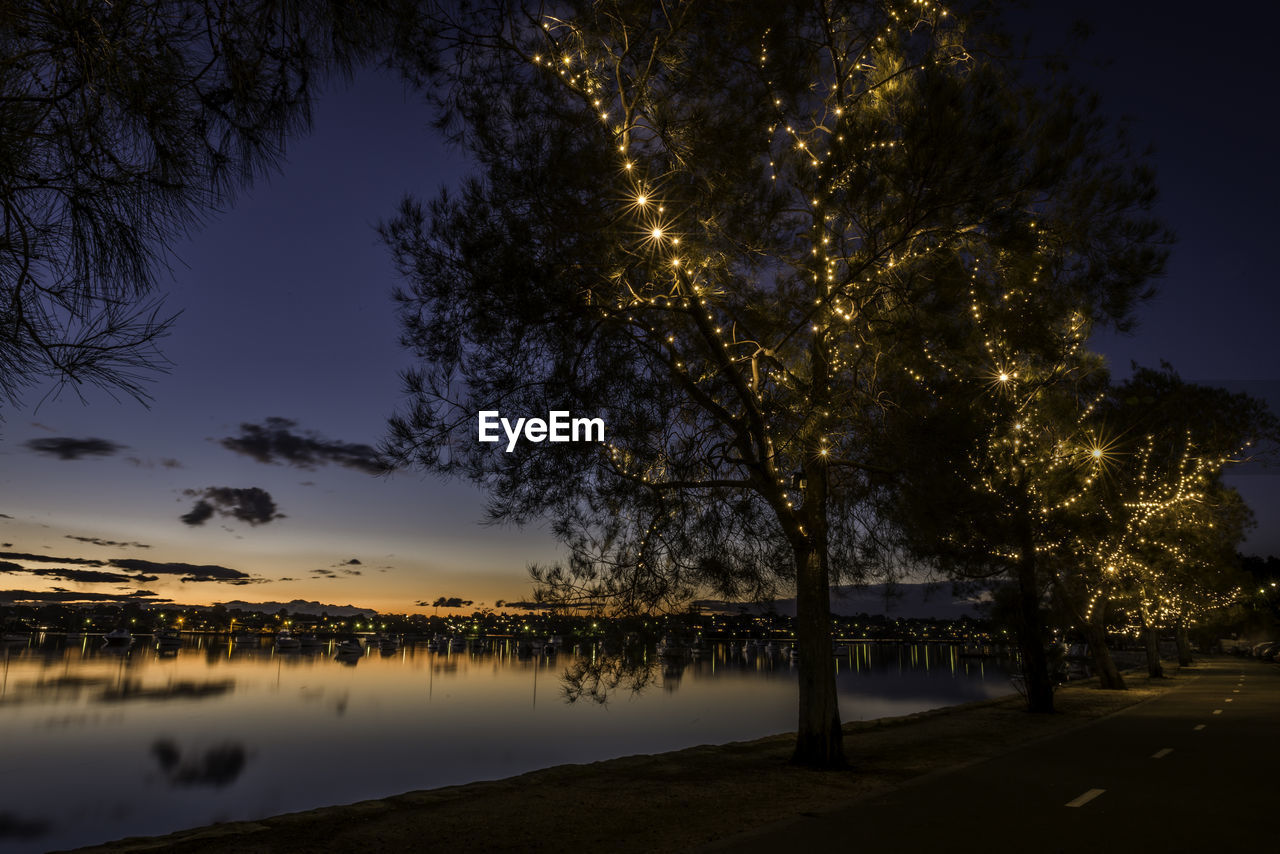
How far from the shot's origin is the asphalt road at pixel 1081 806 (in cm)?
767

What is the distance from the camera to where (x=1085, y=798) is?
10.1 meters

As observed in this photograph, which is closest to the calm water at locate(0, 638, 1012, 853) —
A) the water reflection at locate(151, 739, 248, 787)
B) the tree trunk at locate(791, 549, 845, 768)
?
the water reflection at locate(151, 739, 248, 787)

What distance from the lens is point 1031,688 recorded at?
22.2 meters

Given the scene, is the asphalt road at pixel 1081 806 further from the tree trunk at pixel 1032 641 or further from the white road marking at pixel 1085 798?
the tree trunk at pixel 1032 641

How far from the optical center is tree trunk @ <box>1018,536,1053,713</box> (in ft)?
71.4

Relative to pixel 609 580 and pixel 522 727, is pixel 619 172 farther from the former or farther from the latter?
pixel 522 727

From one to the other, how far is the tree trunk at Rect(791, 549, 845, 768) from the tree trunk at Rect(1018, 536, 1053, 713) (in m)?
11.8

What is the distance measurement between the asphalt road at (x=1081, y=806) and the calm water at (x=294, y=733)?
334 centimetres

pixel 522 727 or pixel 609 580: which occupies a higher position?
pixel 609 580

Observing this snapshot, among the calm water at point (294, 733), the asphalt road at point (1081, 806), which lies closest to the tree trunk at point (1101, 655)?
the asphalt road at point (1081, 806)

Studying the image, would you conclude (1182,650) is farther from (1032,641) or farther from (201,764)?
(201,764)

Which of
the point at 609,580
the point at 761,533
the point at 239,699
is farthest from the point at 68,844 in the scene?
the point at 239,699

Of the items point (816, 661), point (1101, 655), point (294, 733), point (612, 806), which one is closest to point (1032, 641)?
point (1101, 655)

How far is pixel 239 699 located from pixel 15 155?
58829 mm
